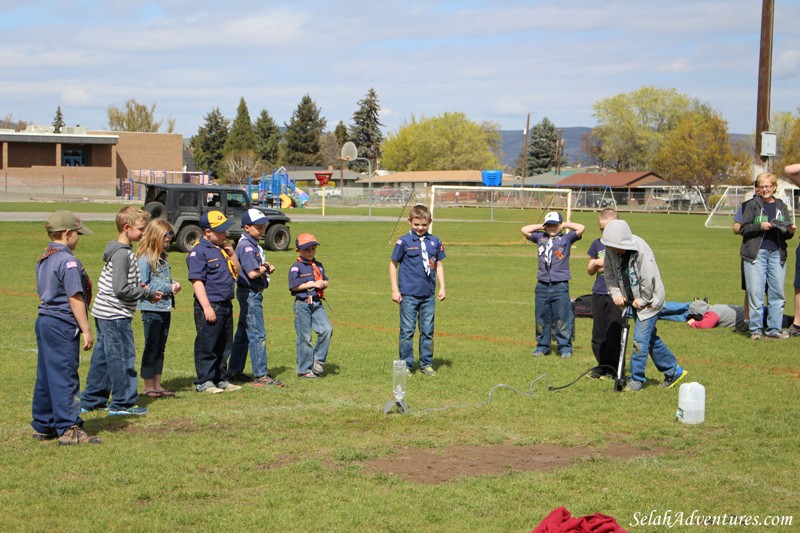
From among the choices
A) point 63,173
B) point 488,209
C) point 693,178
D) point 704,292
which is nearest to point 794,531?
point 704,292

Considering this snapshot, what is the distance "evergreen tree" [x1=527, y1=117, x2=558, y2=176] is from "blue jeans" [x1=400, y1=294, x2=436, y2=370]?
132329mm

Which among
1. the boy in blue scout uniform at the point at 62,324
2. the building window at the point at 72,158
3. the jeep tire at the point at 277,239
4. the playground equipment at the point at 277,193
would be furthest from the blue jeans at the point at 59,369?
the building window at the point at 72,158

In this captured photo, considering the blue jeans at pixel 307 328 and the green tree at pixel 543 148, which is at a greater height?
the green tree at pixel 543 148

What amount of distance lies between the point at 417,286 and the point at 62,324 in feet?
13.4

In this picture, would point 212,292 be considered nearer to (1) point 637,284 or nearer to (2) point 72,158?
(1) point 637,284

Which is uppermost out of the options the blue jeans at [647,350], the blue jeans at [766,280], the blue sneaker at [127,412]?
the blue jeans at [766,280]

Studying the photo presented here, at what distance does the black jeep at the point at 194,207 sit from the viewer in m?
27.0

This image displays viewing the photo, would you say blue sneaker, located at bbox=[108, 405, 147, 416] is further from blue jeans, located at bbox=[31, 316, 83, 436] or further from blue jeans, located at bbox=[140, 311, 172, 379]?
blue jeans, located at bbox=[31, 316, 83, 436]

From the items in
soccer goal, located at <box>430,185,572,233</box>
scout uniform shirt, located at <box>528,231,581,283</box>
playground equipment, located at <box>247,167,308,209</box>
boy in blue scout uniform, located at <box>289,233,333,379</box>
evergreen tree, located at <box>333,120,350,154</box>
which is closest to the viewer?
boy in blue scout uniform, located at <box>289,233,333,379</box>

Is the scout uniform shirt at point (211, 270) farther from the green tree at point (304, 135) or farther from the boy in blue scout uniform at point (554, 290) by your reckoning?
the green tree at point (304, 135)

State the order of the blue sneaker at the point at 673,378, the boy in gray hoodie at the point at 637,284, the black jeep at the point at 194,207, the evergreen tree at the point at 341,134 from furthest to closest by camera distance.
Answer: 1. the evergreen tree at the point at 341,134
2. the black jeep at the point at 194,207
3. the blue sneaker at the point at 673,378
4. the boy in gray hoodie at the point at 637,284

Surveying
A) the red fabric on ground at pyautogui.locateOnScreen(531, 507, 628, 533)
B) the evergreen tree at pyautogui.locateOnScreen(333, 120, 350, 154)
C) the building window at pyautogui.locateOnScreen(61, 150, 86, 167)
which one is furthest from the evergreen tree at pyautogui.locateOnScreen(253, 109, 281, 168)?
the red fabric on ground at pyautogui.locateOnScreen(531, 507, 628, 533)

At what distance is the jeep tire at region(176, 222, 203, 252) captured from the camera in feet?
88.6

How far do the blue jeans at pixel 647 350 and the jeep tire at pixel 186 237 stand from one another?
789 inches
